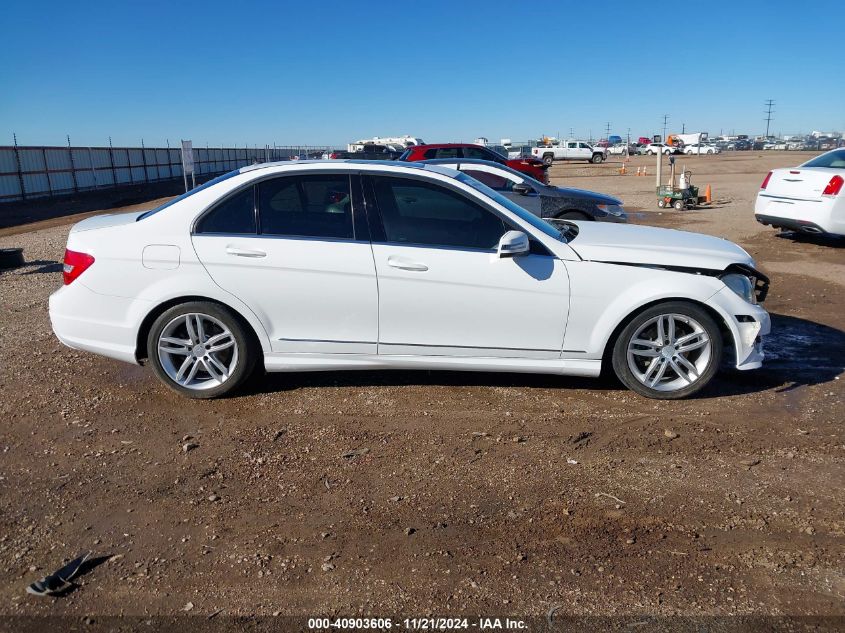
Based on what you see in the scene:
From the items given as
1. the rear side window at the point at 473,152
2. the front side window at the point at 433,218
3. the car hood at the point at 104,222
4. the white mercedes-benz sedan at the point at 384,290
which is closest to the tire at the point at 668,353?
the white mercedes-benz sedan at the point at 384,290

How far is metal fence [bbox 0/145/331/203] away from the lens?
1035 inches

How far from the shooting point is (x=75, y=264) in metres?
4.89

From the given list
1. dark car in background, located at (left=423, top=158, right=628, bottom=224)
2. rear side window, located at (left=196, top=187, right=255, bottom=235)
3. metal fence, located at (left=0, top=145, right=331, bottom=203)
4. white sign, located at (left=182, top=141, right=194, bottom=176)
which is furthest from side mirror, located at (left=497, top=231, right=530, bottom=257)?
metal fence, located at (left=0, top=145, right=331, bottom=203)

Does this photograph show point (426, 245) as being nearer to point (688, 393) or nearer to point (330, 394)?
point (330, 394)

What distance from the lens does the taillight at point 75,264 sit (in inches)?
191

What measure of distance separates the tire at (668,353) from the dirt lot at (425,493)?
15 cm

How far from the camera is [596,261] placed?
4.71 meters

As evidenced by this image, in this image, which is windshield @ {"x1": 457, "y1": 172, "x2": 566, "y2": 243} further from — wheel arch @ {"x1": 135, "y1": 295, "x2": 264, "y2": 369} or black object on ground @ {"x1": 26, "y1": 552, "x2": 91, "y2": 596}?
black object on ground @ {"x1": 26, "y1": 552, "x2": 91, "y2": 596}

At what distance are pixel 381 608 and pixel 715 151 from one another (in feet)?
284

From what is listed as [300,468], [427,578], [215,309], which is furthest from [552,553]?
[215,309]

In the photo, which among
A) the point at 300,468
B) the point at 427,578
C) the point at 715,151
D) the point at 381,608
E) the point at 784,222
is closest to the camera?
the point at 381,608

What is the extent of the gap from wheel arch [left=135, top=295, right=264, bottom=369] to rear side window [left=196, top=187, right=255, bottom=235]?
49 cm

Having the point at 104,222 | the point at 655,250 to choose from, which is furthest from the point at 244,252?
the point at 655,250

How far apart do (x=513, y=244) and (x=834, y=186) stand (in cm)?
812
